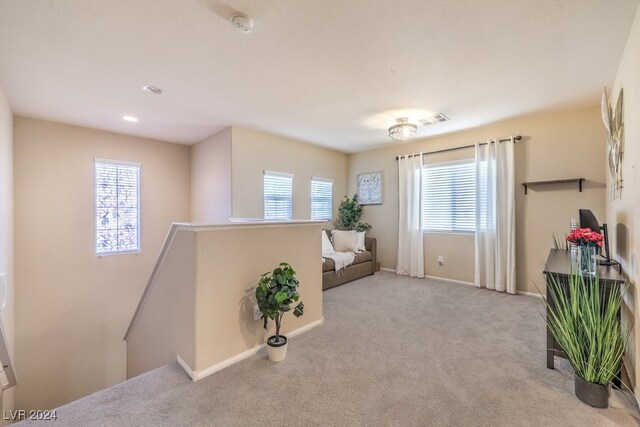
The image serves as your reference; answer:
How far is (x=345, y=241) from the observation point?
203 inches

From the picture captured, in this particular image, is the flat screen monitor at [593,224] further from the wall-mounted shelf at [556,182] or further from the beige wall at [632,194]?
the wall-mounted shelf at [556,182]

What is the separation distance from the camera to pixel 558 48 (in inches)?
89.0

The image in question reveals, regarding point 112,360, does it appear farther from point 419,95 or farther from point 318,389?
point 419,95

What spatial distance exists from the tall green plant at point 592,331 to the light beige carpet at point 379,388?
0.80 feet

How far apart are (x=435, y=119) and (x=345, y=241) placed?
2547 mm

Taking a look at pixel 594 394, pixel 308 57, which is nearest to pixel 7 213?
pixel 308 57

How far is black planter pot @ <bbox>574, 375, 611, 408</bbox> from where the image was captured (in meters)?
1.67

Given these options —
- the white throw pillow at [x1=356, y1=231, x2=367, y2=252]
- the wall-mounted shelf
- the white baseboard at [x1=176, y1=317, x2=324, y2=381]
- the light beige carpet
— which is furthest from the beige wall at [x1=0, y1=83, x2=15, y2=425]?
the wall-mounted shelf

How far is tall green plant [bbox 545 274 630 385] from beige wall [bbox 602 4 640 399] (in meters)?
0.12

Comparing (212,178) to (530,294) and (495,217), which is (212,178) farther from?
(530,294)

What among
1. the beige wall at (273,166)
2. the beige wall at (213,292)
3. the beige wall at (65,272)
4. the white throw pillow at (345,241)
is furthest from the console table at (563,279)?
the beige wall at (65,272)

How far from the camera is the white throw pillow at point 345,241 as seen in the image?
512 cm

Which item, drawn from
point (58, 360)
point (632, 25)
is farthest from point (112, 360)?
point (632, 25)

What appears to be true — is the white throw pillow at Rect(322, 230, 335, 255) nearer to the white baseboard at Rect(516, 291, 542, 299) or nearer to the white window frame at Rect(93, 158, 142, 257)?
the white baseboard at Rect(516, 291, 542, 299)
